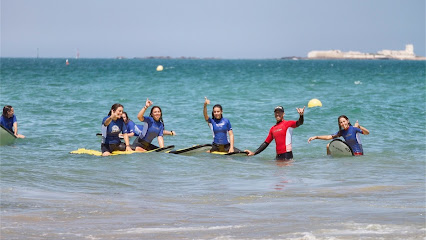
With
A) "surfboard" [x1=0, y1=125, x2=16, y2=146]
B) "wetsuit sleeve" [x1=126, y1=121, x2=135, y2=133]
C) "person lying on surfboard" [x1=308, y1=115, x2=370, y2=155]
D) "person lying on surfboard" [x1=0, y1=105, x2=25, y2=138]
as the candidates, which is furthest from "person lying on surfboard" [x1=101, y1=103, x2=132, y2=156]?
"person lying on surfboard" [x1=0, y1=105, x2=25, y2=138]

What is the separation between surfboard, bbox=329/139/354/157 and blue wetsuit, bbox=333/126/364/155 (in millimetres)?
154

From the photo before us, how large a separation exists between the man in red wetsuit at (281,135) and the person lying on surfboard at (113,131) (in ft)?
9.03

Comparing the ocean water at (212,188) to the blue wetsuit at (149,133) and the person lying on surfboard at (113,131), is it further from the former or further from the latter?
the blue wetsuit at (149,133)

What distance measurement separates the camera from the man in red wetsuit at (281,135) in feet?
42.3

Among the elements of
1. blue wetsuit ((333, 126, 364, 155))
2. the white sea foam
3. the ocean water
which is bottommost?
the ocean water

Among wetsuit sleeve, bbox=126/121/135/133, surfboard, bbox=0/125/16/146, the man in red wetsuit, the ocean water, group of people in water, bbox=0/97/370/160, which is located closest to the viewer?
the ocean water

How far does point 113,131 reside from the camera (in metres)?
13.3

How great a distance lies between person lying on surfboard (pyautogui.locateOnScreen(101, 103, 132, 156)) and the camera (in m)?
12.8

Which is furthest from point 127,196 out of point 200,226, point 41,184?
point 200,226

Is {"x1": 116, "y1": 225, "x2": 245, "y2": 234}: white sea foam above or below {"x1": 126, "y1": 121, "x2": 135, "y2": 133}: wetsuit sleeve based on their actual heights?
below

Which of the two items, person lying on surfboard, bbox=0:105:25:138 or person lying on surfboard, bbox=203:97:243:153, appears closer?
person lying on surfboard, bbox=203:97:243:153

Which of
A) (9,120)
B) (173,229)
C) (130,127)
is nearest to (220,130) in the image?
(130,127)

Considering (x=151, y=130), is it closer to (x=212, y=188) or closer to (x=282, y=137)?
(x=282, y=137)

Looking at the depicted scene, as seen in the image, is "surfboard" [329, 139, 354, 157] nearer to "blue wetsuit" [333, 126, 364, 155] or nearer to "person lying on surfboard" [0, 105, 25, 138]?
"blue wetsuit" [333, 126, 364, 155]
